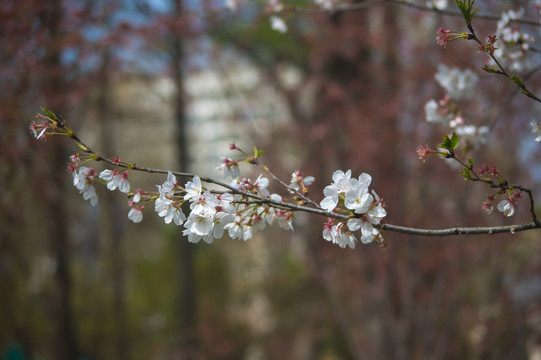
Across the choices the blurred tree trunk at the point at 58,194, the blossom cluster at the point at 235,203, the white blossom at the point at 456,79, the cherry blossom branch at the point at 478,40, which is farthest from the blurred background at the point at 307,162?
the blossom cluster at the point at 235,203

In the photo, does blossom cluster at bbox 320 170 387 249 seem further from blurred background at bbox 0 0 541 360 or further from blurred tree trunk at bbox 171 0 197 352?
blurred tree trunk at bbox 171 0 197 352

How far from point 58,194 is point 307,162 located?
8.85ft

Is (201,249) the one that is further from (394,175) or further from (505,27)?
(505,27)

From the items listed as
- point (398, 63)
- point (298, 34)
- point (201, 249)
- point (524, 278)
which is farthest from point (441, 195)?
point (201, 249)

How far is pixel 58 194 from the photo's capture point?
414 cm

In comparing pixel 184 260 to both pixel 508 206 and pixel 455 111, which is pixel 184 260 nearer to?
pixel 455 111

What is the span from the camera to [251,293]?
8352 millimetres

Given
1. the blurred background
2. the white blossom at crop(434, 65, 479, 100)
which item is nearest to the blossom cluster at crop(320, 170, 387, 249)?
the white blossom at crop(434, 65, 479, 100)

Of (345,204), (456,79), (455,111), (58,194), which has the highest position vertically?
(58,194)

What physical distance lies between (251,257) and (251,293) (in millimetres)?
1997

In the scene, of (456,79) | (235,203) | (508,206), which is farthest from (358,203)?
(456,79)

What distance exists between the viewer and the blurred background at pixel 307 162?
367cm

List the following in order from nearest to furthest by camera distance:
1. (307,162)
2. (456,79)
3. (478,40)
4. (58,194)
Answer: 1. (478,40)
2. (456,79)
3. (58,194)
4. (307,162)

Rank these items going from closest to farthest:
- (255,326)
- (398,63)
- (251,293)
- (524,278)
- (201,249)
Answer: (524,278)
(398,63)
(255,326)
(251,293)
(201,249)
